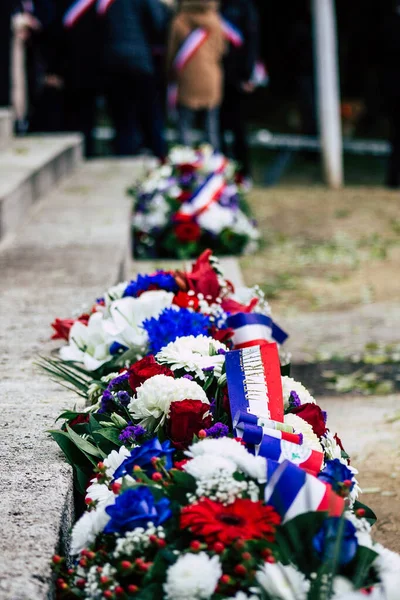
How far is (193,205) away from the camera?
5805mm

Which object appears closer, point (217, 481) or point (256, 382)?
point (217, 481)

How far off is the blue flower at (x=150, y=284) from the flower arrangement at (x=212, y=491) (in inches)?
23.3

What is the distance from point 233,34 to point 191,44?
2.12 ft

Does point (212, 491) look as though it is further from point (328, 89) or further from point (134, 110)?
point (328, 89)

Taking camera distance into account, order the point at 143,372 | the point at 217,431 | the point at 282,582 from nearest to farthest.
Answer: the point at 282,582
the point at 217,431
the point at 143,372

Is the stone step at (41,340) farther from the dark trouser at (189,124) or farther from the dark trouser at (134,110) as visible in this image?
the dark trouser at (189,124)

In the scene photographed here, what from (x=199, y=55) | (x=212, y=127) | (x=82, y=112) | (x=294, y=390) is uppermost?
(x=294, y=390)

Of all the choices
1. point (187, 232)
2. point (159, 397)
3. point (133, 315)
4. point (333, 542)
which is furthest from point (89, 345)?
point (187, 232)

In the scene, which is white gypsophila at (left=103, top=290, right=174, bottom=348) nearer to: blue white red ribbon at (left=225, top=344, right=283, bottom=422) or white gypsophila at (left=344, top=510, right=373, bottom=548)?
blue white red ribbon at (left=225, top=344, right=283, bottom=422)

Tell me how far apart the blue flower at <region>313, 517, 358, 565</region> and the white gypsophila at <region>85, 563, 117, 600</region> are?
34 cm

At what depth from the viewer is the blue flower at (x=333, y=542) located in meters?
1.63

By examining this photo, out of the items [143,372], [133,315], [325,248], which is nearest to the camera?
[143,372]

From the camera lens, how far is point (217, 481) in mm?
1735

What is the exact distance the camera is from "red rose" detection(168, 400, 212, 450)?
210 cm
